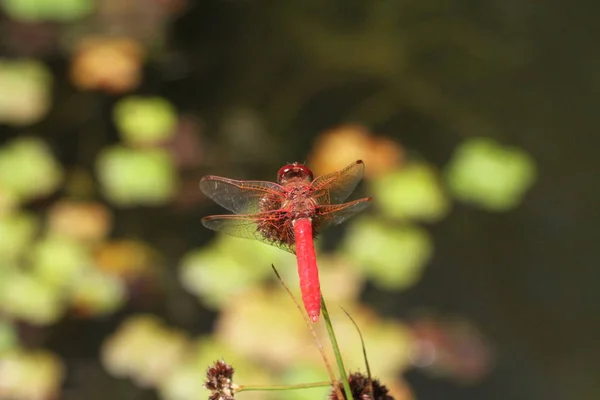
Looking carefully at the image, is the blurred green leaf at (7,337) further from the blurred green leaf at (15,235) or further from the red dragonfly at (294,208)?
the red dragonfly at (294,208)

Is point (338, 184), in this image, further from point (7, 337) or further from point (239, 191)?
point (7, 337)

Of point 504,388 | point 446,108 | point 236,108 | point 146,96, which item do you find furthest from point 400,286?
point 146,96

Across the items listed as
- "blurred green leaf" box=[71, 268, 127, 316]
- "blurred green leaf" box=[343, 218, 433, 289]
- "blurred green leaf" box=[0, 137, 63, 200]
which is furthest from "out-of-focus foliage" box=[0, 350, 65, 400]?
"blurred green leaf" box=[343, 218, 433, 289]

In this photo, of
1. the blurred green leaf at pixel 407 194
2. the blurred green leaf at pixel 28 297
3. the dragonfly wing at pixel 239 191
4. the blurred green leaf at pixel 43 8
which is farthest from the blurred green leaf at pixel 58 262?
the dragonfly wing at pixel 239 191

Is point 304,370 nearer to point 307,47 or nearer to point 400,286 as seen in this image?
point 400,286

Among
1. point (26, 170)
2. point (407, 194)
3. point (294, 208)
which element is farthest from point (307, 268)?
point (26, 170)
